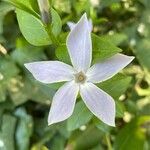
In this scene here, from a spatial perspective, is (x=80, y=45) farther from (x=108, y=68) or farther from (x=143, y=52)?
(x=143, y=52)

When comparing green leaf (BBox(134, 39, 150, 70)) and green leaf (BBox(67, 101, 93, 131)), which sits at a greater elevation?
green leaf (BBox(67, 101, 93, 131))

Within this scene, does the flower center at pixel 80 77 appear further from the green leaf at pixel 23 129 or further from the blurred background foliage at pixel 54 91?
the green leaf at pixel 23 129

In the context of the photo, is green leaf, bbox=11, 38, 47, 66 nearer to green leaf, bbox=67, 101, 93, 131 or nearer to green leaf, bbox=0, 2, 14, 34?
green leaf, bbox=0, 2, 14, 34

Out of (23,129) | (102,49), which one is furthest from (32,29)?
(23,129)

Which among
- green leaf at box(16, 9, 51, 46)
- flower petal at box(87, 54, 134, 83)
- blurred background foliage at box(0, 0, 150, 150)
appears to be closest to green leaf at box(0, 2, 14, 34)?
blurred background foliage at box(0, 0, 150, 150)

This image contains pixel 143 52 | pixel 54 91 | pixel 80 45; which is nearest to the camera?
pixel 80 45

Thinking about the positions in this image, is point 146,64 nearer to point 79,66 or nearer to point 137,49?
point 137,49

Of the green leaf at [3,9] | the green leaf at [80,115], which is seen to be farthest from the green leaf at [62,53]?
the green leaf at [3,9]
